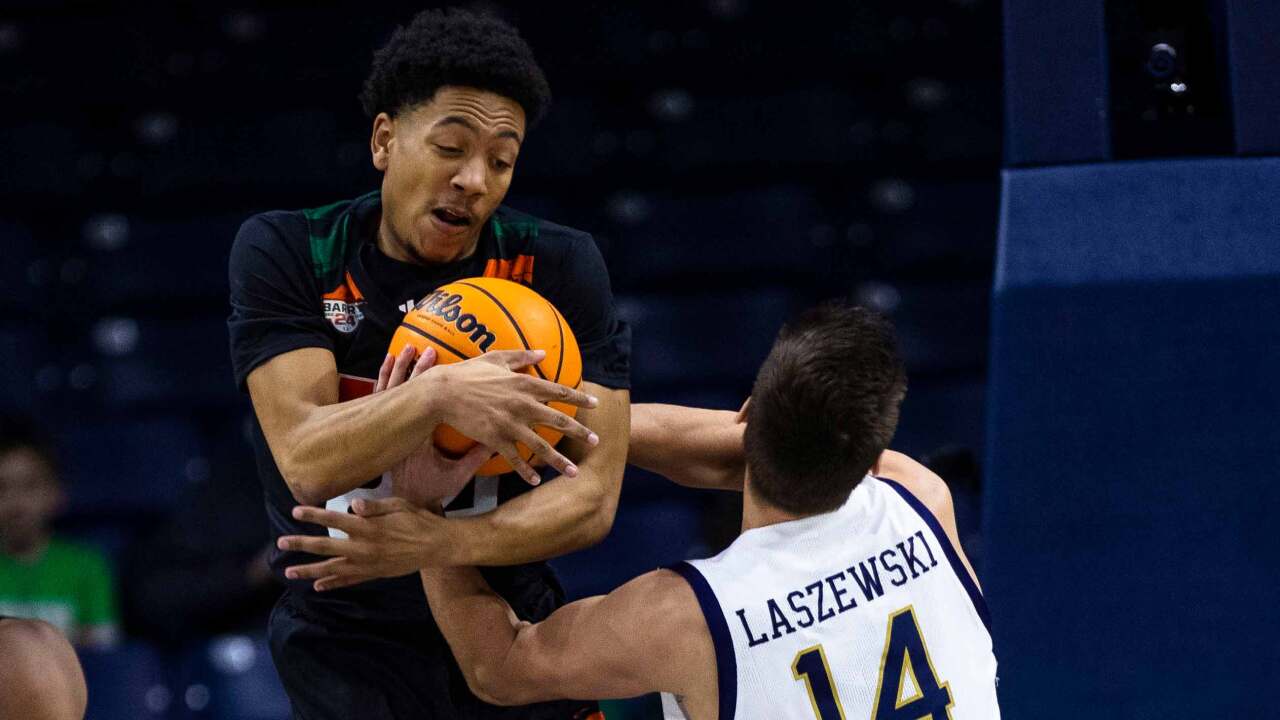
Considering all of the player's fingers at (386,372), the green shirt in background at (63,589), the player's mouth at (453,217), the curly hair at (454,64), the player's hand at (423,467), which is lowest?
the green shirt in background at (63,589)

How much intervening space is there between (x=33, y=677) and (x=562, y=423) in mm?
960

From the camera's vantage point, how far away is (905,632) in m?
2.70

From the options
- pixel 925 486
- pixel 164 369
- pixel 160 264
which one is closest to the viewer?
pixel 925 486

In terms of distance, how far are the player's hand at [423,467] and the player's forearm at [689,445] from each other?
2.36 feet

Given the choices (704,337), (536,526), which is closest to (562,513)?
(536,526)

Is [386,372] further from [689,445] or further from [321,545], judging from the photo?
[689,445]

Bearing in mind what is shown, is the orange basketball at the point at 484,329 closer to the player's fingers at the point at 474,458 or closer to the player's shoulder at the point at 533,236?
the player's fingers at the point at 474,458

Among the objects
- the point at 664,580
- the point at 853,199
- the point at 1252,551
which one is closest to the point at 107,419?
the point at 853,199

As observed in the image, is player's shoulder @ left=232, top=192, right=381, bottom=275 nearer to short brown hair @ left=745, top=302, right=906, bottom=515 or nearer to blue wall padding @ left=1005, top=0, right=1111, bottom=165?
short brown hair @ left=745, top=302, right=906, bottom=515

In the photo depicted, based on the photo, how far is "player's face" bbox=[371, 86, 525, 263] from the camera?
9.10 feet

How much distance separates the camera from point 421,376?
98.0 inches

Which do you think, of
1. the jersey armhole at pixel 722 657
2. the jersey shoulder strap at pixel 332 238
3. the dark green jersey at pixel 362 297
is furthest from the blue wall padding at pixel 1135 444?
the jersey shoulder strap at pixel 332 238

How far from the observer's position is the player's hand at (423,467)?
8.55 feet

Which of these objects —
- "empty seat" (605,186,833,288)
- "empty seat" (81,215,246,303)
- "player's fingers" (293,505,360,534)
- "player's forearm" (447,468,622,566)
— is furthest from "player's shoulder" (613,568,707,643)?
"empty seat" (81,215,246,303)
